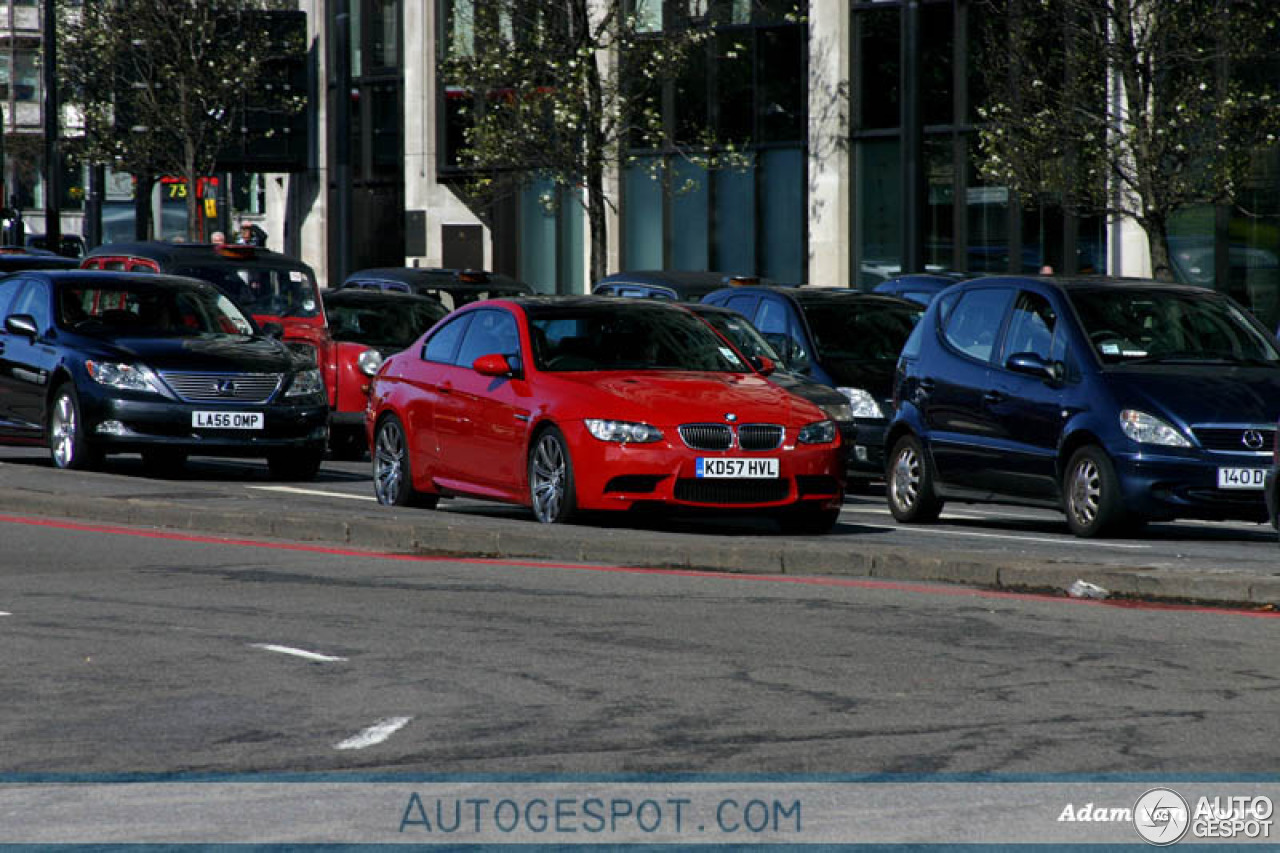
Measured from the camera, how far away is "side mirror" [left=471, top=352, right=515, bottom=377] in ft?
48.5

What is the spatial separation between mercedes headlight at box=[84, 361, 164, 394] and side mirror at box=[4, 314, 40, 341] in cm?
102

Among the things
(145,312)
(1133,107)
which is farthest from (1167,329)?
(1133,107)

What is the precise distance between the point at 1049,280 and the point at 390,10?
128 ft

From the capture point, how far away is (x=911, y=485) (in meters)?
16.0

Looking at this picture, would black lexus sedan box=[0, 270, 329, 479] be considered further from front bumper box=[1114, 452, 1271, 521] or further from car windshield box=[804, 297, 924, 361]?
front bumper box=[1114, 452, 1271, 521]

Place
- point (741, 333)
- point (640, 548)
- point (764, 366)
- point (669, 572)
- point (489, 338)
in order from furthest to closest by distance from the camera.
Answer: point (741, 333)
point (764, 366)
point (489, 338)
point (640, 548)
point (669, 572)

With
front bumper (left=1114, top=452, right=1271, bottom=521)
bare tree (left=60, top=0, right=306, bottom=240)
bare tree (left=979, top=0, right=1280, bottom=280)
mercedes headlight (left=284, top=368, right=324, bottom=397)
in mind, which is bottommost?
front bumper (left=1114, top=452, right=1271, bottom=521)

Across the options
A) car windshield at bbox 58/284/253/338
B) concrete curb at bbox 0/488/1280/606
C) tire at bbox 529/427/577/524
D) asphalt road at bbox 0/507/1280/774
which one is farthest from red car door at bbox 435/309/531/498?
car windshield at bbox 58/284/253/338

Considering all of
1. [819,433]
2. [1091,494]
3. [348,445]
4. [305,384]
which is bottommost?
[348,445]

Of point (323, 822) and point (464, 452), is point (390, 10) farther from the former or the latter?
point (323, 822)

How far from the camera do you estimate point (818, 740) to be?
705 centimetres

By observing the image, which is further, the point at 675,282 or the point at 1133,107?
the point at 1133,107

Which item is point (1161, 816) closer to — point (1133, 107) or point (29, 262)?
point (1133, 107)

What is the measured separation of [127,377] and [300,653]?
983cm
